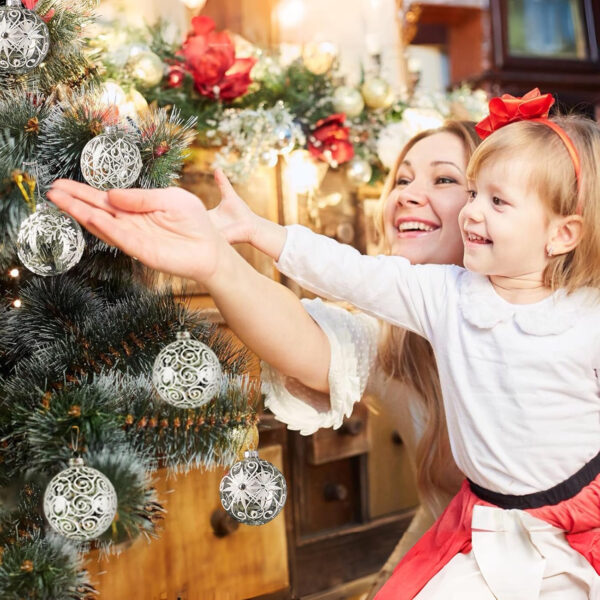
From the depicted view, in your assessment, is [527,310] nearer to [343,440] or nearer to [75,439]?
[75,439]

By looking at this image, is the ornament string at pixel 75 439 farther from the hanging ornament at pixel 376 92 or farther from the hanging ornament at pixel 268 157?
the hanging ornament at pixel 376 92

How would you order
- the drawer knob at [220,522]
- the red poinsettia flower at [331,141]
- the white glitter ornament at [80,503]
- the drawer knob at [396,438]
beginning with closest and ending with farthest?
the white glitter ornament at [80,503] < the drawer knob at [220,522] < the red poinsettia flower at [331,141] < the drawer knob at [396,438]

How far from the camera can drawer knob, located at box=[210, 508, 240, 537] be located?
1.29m

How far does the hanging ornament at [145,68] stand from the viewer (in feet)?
4.77

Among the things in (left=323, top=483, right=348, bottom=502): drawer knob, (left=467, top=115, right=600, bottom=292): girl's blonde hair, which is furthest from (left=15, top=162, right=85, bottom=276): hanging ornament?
(left=323, top=483, right=348, bottom=502): drawer knob

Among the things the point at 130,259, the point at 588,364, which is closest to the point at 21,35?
the point at 130,259

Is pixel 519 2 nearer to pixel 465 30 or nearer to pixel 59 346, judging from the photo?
pixel 465 30

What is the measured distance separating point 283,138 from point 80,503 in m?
0.96

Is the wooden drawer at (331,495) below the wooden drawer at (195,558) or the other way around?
below

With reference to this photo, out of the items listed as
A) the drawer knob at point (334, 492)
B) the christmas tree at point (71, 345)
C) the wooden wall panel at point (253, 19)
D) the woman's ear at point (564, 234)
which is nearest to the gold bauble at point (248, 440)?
the christmas tree at point (71, 345)

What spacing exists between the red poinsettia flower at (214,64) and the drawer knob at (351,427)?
0.73 metres

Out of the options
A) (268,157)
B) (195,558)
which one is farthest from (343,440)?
(268,157)

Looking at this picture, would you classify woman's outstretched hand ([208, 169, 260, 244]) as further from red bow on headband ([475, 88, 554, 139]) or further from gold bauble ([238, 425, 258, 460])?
red bow on headband ([475, 88, 554, 139])

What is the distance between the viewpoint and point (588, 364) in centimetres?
102
